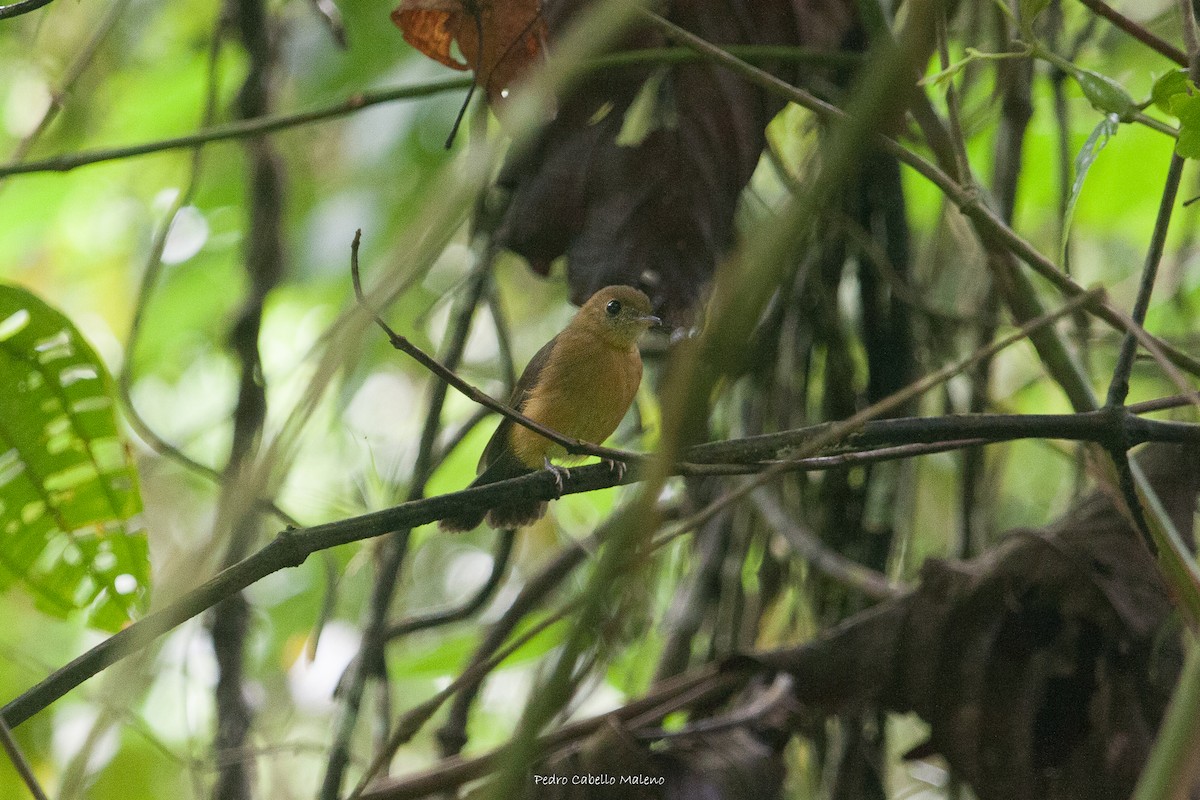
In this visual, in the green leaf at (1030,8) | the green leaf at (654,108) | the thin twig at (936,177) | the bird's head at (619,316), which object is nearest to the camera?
the green leaf at (1030,8)

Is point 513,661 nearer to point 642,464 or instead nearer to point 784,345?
point 784,345

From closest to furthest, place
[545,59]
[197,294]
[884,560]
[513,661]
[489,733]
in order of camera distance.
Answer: [545,59] → [884,560] → [513,661] → [197,294] → [489,733]

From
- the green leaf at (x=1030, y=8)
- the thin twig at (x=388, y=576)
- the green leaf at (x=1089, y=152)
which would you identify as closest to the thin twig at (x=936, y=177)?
the green leaf at (x=1089, y=152)

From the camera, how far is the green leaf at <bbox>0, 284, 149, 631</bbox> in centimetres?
199

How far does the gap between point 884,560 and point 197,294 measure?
2.60 m

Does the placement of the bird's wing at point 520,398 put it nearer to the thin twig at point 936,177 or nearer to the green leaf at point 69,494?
the green leaf at point 69,494

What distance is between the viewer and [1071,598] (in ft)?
6.71

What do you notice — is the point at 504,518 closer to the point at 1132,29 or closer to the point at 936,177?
the point at 936,177

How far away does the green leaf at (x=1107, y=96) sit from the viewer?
5.26ft

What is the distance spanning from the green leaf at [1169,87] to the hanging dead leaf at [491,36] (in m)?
0.98

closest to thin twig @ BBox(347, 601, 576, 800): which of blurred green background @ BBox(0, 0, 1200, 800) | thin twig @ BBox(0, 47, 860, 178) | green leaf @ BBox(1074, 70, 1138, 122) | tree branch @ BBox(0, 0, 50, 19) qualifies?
blurred green background @ BBox(0, 0, 1200, 800)

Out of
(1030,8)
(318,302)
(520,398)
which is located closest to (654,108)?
(1030,8)

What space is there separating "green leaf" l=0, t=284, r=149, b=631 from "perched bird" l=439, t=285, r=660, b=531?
105 cm

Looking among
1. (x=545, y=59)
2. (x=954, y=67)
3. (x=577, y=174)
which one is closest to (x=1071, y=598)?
(x=954, y=67)
